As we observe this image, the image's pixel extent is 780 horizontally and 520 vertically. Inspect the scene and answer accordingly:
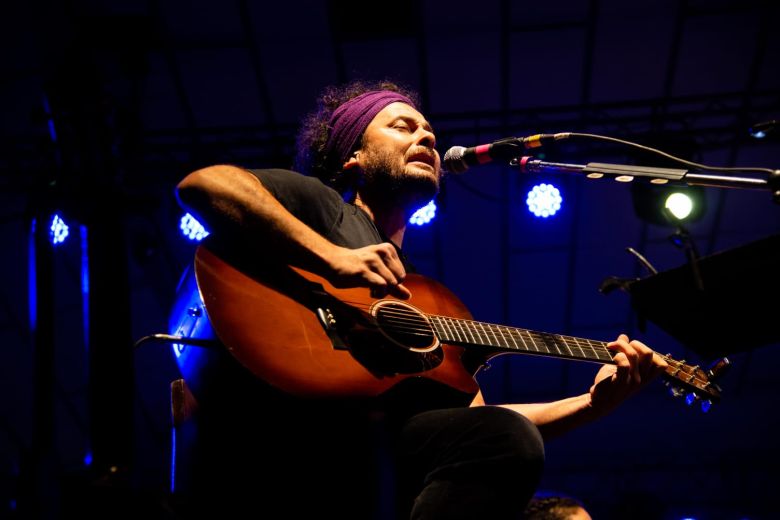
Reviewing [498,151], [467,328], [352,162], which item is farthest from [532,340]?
[352,162]

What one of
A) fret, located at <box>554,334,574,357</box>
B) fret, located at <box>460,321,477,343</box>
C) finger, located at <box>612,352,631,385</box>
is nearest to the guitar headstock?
finger, located at <box>612,352,631,385</box>

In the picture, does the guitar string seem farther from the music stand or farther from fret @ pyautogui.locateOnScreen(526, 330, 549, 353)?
the music stand

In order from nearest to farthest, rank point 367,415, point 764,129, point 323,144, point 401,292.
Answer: point 367,415
point 764,129
point 401,292
point 323,144

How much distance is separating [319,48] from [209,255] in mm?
5782

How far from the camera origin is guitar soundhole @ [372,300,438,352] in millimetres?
2449

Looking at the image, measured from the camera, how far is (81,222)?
5.21 meters

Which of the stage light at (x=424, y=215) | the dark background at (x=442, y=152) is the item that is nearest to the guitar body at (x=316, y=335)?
the dark background at (x=442, y=152)

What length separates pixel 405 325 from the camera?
2.54 m

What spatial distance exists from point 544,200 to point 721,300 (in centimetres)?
486

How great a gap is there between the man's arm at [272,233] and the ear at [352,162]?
1084mm

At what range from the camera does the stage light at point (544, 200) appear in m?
7.85

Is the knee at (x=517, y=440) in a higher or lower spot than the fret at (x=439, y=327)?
lower

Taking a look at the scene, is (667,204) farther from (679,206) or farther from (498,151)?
(498,151)

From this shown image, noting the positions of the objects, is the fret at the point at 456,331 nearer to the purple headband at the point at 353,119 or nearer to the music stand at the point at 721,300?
the music stand at the point at 721,300
